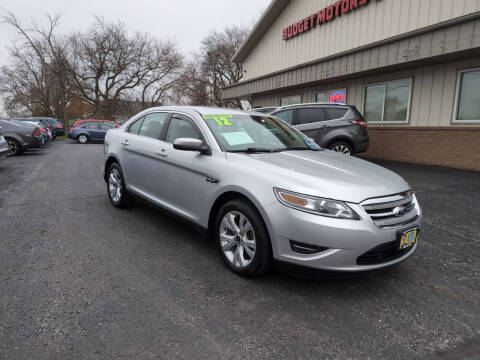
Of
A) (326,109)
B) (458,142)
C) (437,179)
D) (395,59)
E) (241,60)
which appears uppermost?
(241,60)

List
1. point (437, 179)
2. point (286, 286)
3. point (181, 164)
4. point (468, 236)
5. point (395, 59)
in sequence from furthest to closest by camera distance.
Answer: point (395, 59)
point (437, 179)
point (468, 236)
point (181, 164)
point (286, 286)

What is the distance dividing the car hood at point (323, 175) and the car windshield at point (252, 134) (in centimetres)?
23

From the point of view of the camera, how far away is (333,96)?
13031mm

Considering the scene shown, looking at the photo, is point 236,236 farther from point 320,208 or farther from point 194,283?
point 320,208

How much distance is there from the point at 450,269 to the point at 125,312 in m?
3.06

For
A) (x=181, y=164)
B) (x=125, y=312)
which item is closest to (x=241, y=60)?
(x=181, y=164)

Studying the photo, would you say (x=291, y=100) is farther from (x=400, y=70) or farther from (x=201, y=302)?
(x=201, y=302)

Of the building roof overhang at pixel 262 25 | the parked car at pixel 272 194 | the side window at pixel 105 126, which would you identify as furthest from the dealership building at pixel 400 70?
the side window at pixel 105 126

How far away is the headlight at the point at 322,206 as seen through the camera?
8.21ft

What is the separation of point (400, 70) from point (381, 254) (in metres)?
9.62

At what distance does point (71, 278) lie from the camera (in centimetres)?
297

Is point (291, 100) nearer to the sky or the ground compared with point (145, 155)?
nearer to the sky

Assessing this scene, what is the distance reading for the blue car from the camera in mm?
21203

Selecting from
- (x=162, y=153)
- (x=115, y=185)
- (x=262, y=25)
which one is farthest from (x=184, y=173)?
(x=262, y=25)
